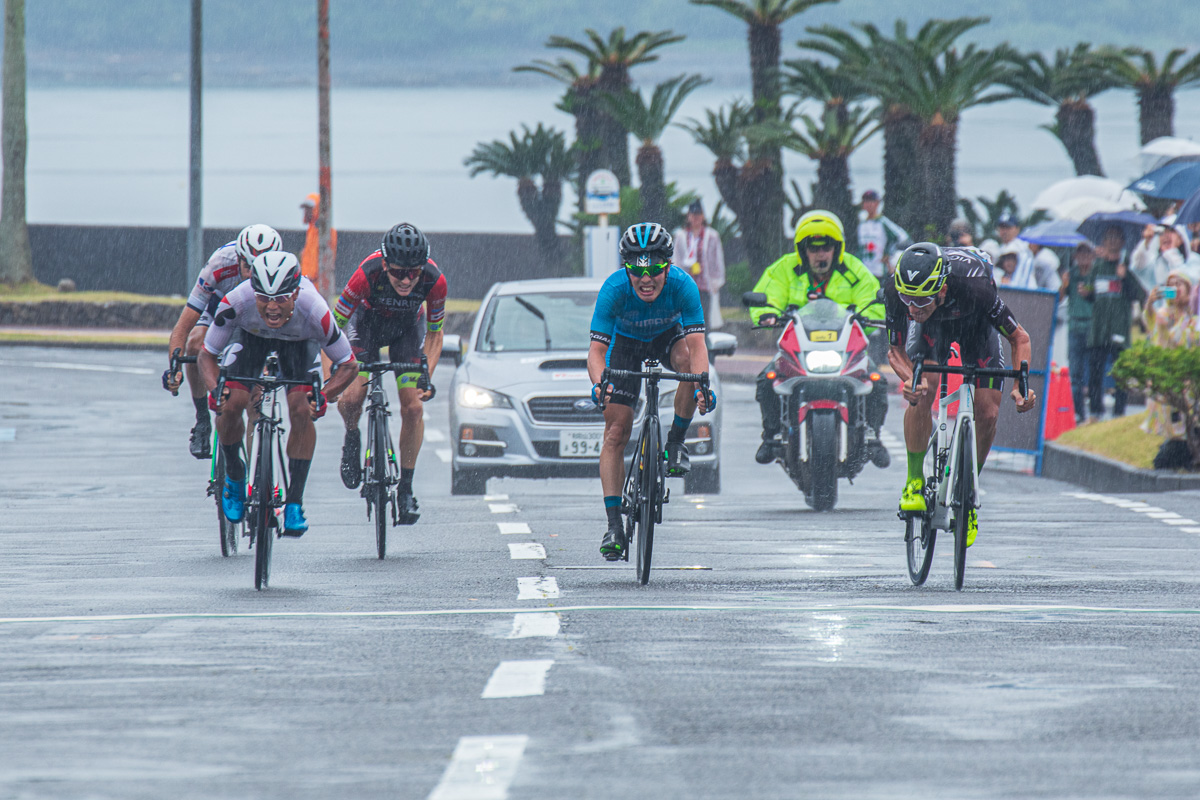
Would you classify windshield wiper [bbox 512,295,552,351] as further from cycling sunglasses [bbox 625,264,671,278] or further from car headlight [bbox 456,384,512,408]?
cycling sunglasses [bbox 625,264,671,278]

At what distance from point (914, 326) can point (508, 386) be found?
5.29 meters

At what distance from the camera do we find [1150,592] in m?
9.44

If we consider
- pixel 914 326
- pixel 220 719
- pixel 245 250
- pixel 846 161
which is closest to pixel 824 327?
pixel 914 326

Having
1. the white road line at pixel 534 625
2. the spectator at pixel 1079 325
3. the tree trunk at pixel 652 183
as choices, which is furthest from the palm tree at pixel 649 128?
the white road line at pixel 534 625

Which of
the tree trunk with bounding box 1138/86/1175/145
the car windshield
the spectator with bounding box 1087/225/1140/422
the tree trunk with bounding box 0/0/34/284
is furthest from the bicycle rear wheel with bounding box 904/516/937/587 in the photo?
the tree trunk with bounding box 0/0/34/284

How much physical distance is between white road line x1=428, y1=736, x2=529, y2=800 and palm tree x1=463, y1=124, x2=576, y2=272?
40.8 meters

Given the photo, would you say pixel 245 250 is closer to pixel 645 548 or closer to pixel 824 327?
pixel 645 548

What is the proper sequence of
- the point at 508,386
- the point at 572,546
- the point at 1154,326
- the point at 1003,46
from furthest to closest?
the point at 1003,46, the point at 1154,326, the point at 508,386, the point at 572,546

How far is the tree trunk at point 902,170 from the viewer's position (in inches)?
1555

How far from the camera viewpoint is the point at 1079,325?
2055cm

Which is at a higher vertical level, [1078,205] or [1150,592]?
[1078,205]

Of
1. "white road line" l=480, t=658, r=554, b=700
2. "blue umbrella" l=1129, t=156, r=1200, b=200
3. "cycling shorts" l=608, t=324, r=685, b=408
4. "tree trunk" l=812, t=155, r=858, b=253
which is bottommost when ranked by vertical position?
"white road line" l=480, t=658, r=554, b=700

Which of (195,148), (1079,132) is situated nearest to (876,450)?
(195,148)

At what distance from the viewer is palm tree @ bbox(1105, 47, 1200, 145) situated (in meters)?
41.5
